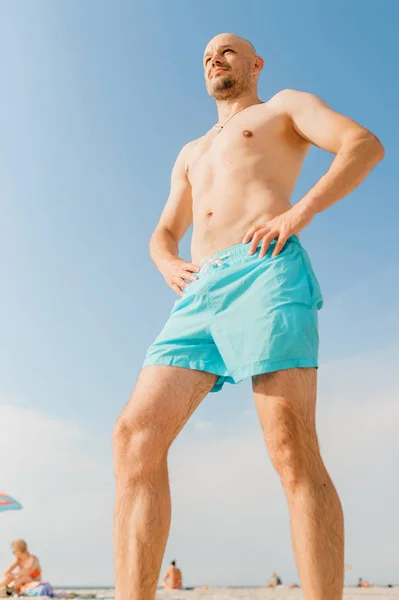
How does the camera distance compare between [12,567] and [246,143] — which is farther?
[12,567]

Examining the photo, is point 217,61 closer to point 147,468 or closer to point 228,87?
point 228,87

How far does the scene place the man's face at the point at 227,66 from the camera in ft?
10.2

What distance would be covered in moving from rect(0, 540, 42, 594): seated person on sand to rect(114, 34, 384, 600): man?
7.93 m

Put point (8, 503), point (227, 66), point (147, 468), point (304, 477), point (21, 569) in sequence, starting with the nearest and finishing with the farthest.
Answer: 1. point (304, 477)
2. point (147, 468)
3. point (227, 66)
4. point (21, 569)
5. point (8, 503)

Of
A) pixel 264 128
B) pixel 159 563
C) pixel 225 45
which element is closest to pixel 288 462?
pixel 159 563

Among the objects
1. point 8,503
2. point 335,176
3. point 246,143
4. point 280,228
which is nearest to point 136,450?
point 280,228

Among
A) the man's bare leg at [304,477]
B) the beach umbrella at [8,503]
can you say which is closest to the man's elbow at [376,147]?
the man's bare leg at [304,477]

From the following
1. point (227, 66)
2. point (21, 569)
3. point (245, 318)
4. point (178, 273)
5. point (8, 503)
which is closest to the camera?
point (245, 318)

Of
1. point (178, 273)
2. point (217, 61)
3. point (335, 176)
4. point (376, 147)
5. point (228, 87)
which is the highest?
point (217, 61)

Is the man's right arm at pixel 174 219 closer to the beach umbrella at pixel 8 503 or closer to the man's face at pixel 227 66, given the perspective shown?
the man's face at pixel 227 66

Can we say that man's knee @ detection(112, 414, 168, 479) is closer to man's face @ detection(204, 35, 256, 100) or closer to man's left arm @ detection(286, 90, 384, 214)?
man's left arm @ detection(286, 90, 384, 214)

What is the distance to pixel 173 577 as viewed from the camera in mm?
11711

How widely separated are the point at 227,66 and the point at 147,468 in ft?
6.81

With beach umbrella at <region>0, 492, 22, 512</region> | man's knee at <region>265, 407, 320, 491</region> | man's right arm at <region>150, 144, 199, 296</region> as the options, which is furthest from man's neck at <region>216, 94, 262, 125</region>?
beach umbrella at <region>0, 492, 22, 512</region>
